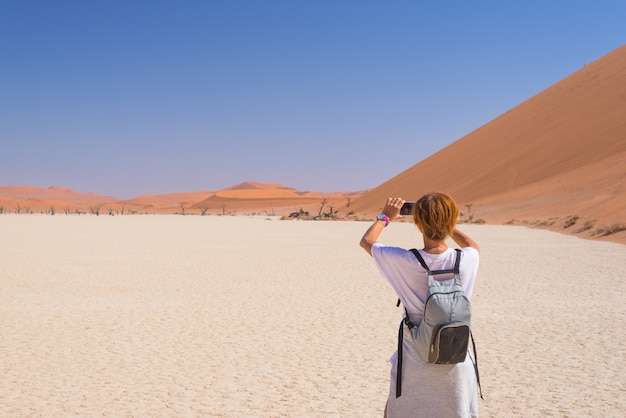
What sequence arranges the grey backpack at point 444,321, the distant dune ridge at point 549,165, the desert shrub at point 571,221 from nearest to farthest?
1. the grey backpack at point 444,321
2. the desert shrub at point 571,221
3. the distant dune ridge at point 549,165

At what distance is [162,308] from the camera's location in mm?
8852

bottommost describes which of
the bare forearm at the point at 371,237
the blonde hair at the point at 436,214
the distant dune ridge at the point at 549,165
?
the bare forearm at the point at 371,237

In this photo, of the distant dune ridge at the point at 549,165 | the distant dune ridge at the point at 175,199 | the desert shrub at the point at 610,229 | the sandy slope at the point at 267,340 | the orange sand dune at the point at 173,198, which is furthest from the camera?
the orange sand dune at the point at 173,198

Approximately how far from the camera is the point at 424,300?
2477 mm

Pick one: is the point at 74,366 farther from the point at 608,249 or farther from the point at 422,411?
the point at 608,249

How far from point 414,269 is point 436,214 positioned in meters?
0.23

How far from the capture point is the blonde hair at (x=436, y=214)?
2406 millimetres

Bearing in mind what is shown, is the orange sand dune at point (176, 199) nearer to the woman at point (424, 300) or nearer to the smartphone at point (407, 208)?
the smartphone at point (407, 208)

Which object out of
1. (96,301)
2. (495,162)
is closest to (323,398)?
(96,301)

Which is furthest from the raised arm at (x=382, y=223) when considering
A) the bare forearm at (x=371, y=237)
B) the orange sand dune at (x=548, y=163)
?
the orange sand dune at (x=548, y=163)

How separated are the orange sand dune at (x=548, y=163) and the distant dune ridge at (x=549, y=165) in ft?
0.41

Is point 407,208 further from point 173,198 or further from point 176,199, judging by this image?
point 173,198

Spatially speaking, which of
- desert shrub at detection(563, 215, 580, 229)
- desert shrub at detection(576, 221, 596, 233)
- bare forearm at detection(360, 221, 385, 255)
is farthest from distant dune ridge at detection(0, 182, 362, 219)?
bare forearm at detection(360, 221, 385, 255)

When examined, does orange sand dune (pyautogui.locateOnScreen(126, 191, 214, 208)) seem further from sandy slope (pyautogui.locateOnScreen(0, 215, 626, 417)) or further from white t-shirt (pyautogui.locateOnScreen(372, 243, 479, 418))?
white t-shirt (pyautogui.locateOnScreen(372, 243, 479, 418))
